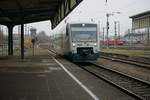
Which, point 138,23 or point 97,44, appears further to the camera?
point 138,23

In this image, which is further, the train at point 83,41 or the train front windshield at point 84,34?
the train front windshield at point 84,34

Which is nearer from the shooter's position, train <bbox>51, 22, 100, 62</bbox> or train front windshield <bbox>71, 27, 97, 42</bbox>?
train <bbox>51, 22, 100, 62</bbox>

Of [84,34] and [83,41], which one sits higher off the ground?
[84,34]

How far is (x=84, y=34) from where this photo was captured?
23.8 meters

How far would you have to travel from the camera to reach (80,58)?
2320 cm

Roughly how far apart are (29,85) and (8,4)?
1183 cm

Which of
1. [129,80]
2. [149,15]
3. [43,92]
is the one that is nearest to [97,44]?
[129,80]

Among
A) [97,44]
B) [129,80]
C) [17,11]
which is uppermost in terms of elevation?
[17,11]

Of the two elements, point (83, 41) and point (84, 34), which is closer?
point (83, 41)

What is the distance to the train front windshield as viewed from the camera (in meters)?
23.6

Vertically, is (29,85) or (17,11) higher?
(17,11)

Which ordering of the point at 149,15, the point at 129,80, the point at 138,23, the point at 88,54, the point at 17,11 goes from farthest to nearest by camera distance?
the point at 138,23 < the point at 149,15 < the point at 17,11 < the point at 88,54 < the point at 129,80

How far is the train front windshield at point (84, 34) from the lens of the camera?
2359 cm

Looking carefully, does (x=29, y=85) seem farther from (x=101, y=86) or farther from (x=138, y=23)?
(x=138, y=23)
